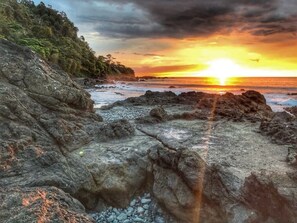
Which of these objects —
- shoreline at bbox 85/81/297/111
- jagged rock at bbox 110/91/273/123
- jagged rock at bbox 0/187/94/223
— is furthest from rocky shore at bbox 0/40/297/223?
shoreline at bbox 85/81/297/111

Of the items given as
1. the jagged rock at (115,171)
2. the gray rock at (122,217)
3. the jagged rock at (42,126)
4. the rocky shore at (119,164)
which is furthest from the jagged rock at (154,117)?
the gray rock at (122,217)

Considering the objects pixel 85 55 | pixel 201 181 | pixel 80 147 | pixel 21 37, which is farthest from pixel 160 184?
pixel 85 55

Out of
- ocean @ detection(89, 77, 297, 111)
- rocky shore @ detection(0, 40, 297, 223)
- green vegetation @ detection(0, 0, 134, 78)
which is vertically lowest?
ocean @ detection(89, 77, 297, 111)

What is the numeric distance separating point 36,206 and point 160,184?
3.05m

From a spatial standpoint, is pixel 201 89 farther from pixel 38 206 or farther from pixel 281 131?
pixel 38 206

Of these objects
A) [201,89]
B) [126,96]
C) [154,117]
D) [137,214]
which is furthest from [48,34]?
[137,214]

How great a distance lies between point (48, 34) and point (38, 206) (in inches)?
2817

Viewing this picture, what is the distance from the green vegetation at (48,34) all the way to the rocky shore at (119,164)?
116 feet

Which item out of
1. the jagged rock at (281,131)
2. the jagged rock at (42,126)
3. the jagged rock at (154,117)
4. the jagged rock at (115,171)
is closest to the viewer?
the jagged rock at (42,126)

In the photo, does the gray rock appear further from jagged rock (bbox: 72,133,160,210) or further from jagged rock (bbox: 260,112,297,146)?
jagged rock (bbox: 260,112,297,146)

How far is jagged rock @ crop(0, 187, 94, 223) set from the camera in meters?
4.73

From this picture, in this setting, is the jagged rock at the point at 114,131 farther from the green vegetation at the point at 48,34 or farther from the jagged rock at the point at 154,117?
the green vegetation at the point at 48,34

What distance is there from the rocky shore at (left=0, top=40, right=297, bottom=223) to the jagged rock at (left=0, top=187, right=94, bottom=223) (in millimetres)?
16

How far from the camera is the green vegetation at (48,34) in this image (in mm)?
50906
